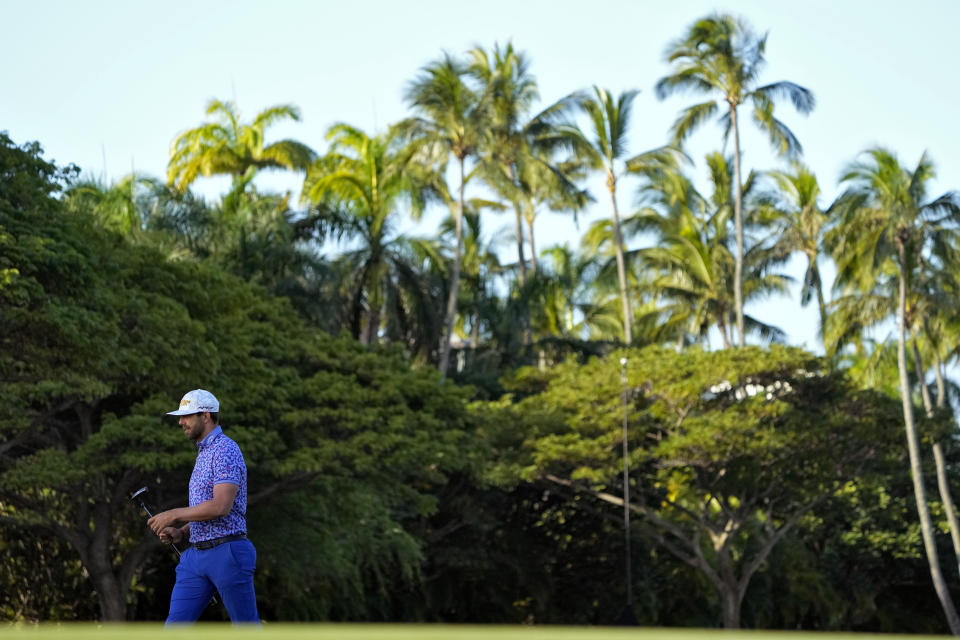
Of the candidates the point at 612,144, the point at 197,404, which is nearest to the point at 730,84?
the point at 612,144

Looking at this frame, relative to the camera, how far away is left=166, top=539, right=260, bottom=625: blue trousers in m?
5.75

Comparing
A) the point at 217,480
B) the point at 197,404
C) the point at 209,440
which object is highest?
the point at 197,404

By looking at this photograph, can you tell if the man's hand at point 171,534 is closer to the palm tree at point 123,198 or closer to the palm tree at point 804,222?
the palm tree at point 123,198

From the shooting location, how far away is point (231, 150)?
4112 cm

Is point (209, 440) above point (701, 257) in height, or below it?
below

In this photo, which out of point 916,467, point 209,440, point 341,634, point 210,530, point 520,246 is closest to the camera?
point 341,634

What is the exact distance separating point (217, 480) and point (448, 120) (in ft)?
99.6

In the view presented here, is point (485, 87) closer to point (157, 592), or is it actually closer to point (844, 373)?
point (844, 373)

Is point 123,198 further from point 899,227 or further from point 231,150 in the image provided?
point 899,227

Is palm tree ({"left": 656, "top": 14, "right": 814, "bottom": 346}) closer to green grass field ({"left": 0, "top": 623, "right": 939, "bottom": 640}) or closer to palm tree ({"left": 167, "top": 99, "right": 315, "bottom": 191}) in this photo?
palm tree ({"left": 167, "top": 99, "right": 315, "bottom": 191})

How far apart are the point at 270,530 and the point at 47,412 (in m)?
5.69

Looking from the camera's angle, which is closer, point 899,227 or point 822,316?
point 899,227

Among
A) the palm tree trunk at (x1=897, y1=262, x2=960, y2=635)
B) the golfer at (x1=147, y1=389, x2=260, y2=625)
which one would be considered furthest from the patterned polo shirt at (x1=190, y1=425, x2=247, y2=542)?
the palm tree trunk at (x1=897, y1=262, x2=960, y2=635)

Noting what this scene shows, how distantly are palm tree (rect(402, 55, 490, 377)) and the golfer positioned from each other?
95.4ft
